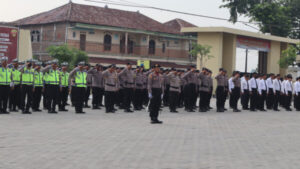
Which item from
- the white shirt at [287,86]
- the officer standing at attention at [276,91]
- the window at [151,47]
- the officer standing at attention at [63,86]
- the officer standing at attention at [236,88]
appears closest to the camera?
the officer standing at attention at [63,86]

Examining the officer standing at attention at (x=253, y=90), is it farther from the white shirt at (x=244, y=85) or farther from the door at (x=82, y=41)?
the door at (x=82, y=41)

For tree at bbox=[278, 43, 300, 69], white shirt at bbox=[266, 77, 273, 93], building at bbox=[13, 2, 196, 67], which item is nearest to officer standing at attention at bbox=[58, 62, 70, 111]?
white shirt at bbox=[266, 77, 273, 93]

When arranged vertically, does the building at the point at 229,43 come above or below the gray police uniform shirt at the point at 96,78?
above

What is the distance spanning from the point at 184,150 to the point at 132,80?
11.4 m

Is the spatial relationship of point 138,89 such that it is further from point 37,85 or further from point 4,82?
point 4,82

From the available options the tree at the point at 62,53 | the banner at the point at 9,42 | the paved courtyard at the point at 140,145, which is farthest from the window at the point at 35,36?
the paved courtyard at the point at 140,145

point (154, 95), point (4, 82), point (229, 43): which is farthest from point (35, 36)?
point (154, 95)

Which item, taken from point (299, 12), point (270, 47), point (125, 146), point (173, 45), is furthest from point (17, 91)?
point (299, 12)

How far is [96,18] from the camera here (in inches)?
2051

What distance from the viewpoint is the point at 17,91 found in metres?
17.8

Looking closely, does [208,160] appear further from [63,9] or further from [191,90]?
[63,9]

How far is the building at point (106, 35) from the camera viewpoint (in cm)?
5081

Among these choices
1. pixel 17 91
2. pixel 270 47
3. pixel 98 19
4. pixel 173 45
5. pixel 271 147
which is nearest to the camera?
pixel 271 147

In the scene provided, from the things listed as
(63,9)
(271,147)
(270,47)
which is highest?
(63,9)
